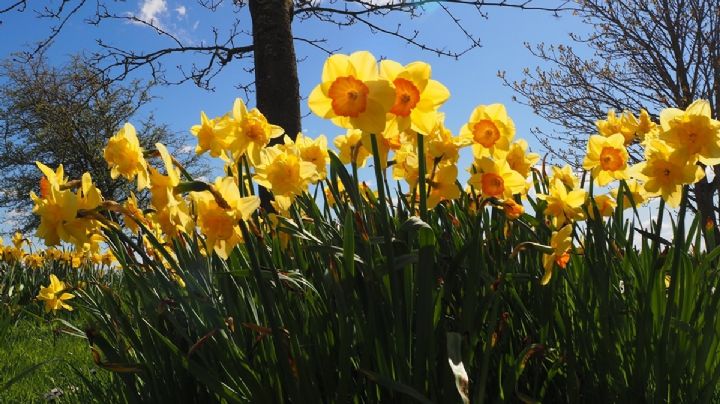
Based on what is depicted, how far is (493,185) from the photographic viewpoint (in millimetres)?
1596

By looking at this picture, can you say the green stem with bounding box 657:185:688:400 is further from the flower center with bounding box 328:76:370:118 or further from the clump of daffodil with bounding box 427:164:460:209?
the flower center with bounding box 328:76:370:118

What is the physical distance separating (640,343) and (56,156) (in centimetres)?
2295

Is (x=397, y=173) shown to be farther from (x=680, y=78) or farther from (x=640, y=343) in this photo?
(x=680, y=78)

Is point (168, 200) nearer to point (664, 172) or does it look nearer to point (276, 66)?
point (664, 172)

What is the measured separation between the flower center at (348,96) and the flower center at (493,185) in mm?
570

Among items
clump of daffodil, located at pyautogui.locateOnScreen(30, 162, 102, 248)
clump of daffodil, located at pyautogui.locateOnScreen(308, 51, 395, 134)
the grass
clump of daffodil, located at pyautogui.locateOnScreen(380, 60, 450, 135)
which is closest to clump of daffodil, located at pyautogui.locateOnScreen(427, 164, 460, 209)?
clump of daffodil, located at pyautogui.locateOnScreen(380, 60, 450, 135)

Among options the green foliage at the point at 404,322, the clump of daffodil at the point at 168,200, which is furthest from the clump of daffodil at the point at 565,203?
the clump of daffodil at the point at 168,200

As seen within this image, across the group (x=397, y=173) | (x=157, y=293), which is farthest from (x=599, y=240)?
(x=157, y=293)

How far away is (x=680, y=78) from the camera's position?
10.8 metres

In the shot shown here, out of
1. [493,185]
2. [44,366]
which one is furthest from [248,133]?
[44,366]

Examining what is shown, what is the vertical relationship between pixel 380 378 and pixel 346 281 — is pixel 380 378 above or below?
below

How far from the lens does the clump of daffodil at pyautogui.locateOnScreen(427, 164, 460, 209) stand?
60.9 inches

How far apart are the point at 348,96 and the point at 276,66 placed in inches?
173

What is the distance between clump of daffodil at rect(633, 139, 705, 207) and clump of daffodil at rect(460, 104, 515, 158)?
0.41m
